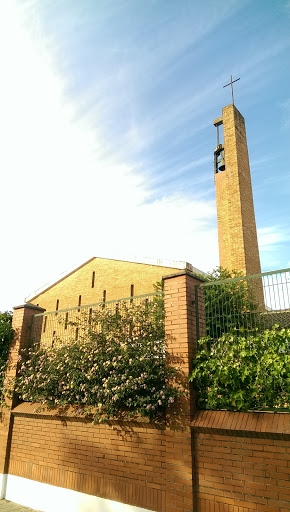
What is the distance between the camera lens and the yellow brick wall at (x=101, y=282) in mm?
23250

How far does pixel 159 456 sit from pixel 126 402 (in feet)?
2.76

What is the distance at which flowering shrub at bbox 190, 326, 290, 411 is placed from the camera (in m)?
4.14

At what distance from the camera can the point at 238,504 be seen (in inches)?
159

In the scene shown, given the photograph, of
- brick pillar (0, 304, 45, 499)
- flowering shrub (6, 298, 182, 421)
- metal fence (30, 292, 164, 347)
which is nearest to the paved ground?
brick pillar (0, 304, 45, 499)

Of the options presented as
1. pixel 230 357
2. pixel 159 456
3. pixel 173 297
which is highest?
pixel 173 297

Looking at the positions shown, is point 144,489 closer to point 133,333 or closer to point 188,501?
point 188,501

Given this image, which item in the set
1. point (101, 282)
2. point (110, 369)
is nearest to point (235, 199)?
point (101, 282)

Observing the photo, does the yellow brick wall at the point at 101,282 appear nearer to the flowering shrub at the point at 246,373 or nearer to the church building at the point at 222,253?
the church building at the point at 222,253

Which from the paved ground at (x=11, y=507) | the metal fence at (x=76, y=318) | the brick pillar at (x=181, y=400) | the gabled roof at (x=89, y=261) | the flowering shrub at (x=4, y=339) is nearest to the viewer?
the brick pillar at (x=181, y=400)

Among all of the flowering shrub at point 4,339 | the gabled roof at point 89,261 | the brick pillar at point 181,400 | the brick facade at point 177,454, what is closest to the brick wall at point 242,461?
the brick facade at point 177,454

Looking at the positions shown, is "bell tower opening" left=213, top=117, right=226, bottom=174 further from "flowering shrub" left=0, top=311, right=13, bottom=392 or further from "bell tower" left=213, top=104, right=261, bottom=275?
"flowering shrub" left=0, top=311, right=13, bottom=392

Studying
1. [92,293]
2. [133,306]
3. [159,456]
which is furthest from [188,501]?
[92,293]

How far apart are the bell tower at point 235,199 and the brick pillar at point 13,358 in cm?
1562

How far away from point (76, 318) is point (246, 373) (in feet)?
12.6
